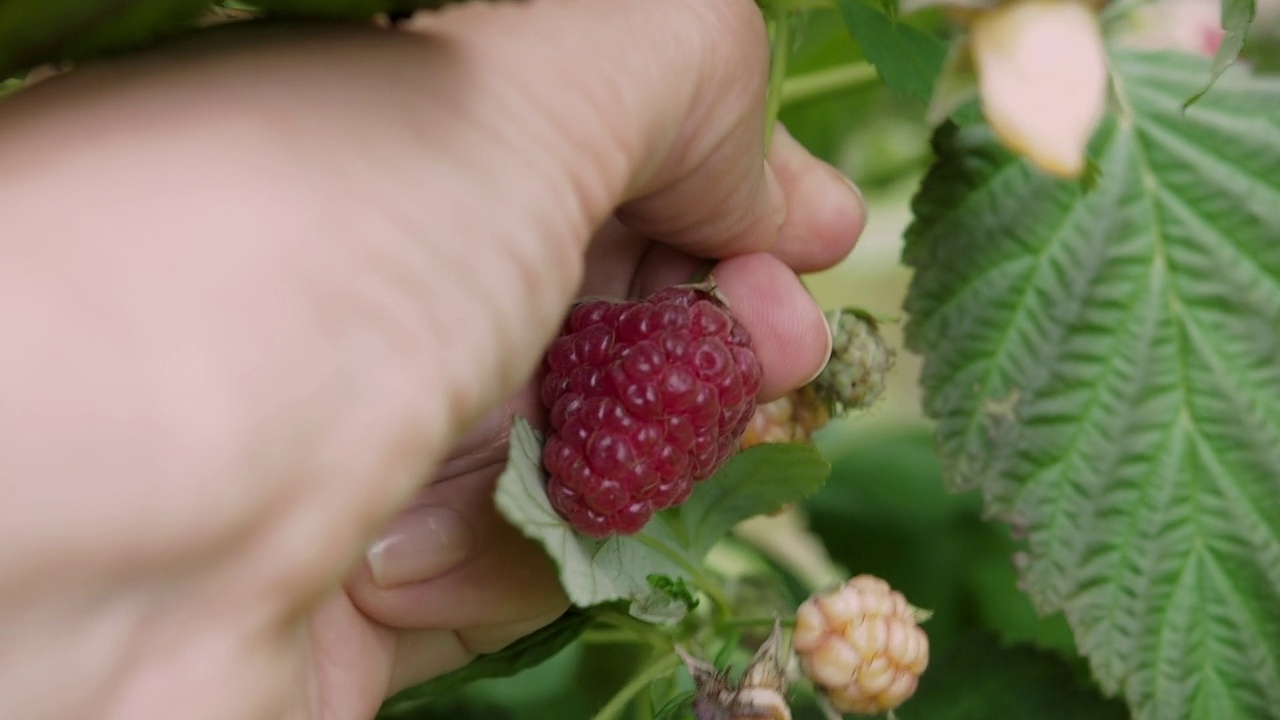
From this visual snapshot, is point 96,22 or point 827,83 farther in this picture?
point 827,83

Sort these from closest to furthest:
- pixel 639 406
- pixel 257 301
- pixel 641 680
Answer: pixel 257 301 → pixel 639 406 → pixel 641 680

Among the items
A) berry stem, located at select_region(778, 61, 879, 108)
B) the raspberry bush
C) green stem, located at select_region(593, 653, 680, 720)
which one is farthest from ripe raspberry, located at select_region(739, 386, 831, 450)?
berry stem, located at select_region(778, 61, 879, 108)

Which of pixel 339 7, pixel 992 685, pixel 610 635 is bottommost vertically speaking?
pixel 992 685

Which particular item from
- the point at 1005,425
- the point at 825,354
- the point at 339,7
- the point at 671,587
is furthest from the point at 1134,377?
the point at 339,7

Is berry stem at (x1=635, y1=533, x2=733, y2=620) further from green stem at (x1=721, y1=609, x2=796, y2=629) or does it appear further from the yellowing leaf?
the yellowing leaf

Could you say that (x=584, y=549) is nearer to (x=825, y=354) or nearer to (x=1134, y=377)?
(x=825, y=354)

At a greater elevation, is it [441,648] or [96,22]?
[96,22]
